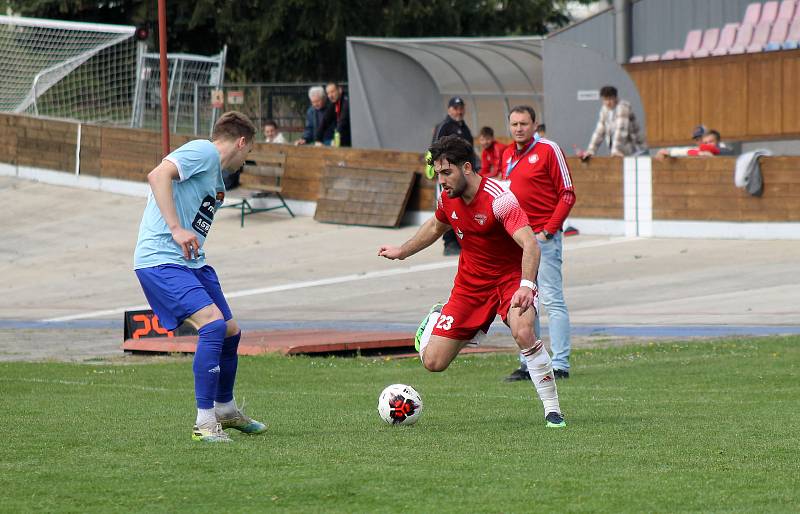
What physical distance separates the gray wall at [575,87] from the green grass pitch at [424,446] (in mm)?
15409

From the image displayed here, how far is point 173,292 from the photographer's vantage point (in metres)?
7.82

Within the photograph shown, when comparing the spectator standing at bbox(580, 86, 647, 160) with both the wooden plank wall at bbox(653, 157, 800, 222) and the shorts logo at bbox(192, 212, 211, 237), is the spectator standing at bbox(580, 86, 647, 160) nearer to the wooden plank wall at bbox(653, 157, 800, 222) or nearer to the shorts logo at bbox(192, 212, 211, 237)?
the wooden plank wall at bbox(653, 157, 800, 222)

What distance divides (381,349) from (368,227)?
11.9 meters

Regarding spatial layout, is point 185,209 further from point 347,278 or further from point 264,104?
point 264,104

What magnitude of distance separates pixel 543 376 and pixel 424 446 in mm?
1132

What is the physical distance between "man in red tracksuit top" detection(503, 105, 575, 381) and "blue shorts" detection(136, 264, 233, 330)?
3.90m

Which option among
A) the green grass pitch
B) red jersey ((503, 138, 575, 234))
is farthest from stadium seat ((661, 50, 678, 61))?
red jersey ((503, 138, 575, 234))

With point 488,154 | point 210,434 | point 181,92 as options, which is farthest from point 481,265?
point 181,92

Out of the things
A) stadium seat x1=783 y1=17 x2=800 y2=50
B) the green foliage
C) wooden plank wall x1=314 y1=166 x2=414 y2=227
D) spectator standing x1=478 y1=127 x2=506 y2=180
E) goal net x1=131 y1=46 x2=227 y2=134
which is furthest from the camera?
the green foliage

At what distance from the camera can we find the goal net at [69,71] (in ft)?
105

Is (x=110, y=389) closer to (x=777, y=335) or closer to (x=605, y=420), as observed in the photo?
(x=605, y=420)

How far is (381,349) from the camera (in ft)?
46.5

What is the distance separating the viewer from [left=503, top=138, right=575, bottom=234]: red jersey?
11078 mm

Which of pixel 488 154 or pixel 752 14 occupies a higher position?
pixel 752 14
